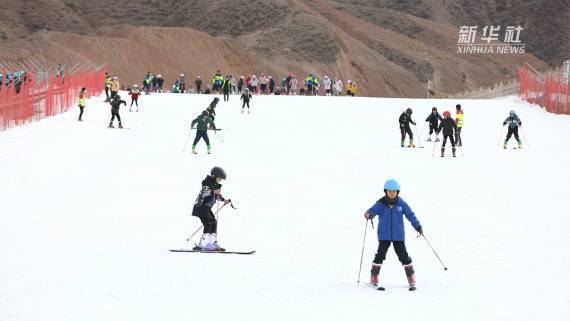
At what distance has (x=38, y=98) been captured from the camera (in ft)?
128

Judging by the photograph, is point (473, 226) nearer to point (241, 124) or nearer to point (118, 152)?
point (118, 152)

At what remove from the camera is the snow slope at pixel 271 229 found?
11391 millimetres

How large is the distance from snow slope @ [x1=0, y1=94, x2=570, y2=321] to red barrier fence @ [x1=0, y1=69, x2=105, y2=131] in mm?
899

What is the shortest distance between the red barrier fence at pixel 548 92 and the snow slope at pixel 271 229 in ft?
53.6

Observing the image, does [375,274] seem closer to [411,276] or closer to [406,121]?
[411,276]

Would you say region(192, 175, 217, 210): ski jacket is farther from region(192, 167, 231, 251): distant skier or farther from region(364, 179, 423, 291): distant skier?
region(364, 179, 423, 291): distant skier

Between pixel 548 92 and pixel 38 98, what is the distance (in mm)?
27144

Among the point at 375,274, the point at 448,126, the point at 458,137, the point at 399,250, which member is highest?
the point at 448,126

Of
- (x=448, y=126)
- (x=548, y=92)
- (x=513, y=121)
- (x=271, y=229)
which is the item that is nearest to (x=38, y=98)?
(x=448, y=126)

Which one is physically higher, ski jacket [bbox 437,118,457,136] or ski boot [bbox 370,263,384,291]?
ski jacket [bbox 437,118,457,136]

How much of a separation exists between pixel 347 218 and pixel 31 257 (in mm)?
6199

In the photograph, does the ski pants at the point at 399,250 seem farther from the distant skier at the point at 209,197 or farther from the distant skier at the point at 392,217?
the distant skier at the point at 209,197

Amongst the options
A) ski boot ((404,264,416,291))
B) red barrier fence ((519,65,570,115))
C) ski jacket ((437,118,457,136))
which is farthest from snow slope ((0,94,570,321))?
red barrier fence ((519,65,570,115))

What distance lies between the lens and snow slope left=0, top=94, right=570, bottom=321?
37.4 ft
